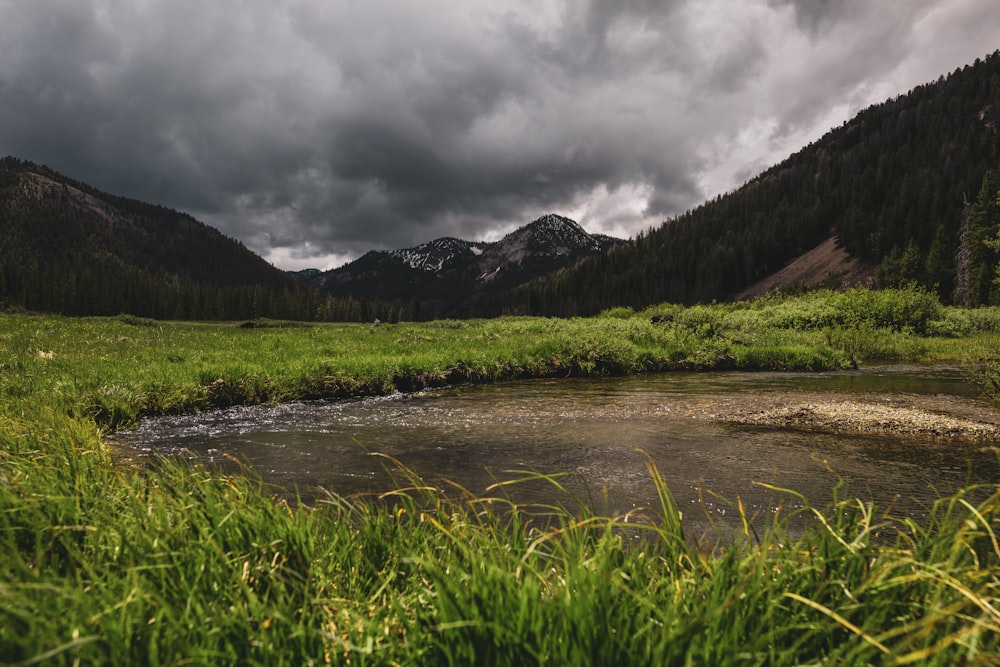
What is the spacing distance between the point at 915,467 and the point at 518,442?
249 inches

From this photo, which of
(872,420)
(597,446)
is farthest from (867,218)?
(597,446)

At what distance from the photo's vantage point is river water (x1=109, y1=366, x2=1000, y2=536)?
6.20m

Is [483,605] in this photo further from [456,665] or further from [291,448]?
[291,448]

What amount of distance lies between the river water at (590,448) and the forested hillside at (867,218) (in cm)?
8822

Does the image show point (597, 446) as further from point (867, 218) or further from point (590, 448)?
point (867, 218)

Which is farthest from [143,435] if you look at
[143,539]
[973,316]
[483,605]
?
[973,316]

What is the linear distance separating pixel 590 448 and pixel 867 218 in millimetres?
147743

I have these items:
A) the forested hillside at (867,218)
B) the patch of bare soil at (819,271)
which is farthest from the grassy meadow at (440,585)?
the patch of bare soil at (819,271)

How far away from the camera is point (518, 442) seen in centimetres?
917

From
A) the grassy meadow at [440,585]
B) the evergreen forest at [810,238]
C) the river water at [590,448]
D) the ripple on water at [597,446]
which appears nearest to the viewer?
the grassy meadow at [440,585]

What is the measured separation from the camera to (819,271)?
5039 inches

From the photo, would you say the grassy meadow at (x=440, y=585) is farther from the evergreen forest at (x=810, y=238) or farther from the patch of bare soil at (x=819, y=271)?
the patch of bare soil at (x=819, y=271)

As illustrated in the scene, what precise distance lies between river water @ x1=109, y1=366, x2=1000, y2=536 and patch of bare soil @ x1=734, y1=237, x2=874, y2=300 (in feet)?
390

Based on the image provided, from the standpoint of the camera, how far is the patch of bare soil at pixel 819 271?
379ft
